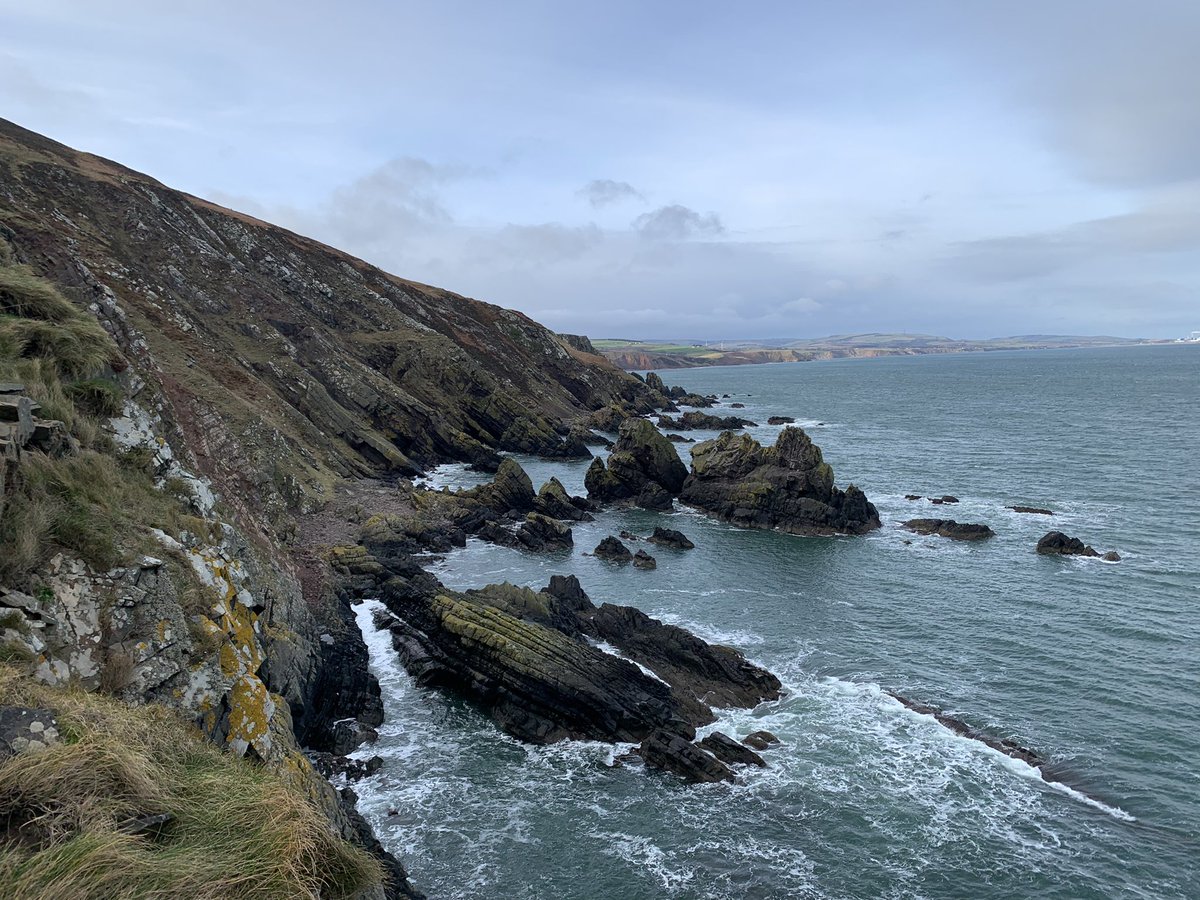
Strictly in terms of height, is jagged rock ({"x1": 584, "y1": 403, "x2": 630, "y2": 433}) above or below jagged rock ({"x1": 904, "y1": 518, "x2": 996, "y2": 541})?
above

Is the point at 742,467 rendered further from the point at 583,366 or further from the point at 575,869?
the point at 583,366

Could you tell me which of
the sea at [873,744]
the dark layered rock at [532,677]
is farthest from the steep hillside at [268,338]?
the sea at [873,744]

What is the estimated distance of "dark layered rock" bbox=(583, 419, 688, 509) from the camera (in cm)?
5444

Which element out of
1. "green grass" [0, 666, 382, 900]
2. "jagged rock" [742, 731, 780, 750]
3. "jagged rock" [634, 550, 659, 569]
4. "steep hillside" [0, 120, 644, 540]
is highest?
"steep hillside" [0, 120, 644, 540]

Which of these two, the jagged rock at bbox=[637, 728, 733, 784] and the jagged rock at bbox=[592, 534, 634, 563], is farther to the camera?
the jagged rock at bbox=[592, 534, 634, 563]

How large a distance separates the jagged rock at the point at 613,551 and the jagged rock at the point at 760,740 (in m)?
18.7

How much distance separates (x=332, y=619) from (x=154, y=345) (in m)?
27.7

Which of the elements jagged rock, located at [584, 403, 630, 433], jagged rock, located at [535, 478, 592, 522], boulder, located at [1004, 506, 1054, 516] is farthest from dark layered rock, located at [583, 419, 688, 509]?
jagged rock, located at [584, 403, 630, 433]

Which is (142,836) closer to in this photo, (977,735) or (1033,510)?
(977,735)

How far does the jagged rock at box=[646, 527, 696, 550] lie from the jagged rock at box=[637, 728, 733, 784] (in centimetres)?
2181

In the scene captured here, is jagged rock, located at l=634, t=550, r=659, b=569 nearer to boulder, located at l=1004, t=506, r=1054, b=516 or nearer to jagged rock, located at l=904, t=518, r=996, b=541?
jagged rock, located at l=904, t=518, r=996, b=541

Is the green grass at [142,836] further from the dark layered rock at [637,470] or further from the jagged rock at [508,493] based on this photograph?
the dark layered rock at [637,470]

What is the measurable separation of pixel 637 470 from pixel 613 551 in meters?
15.1

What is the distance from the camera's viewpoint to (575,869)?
16.2 meters
